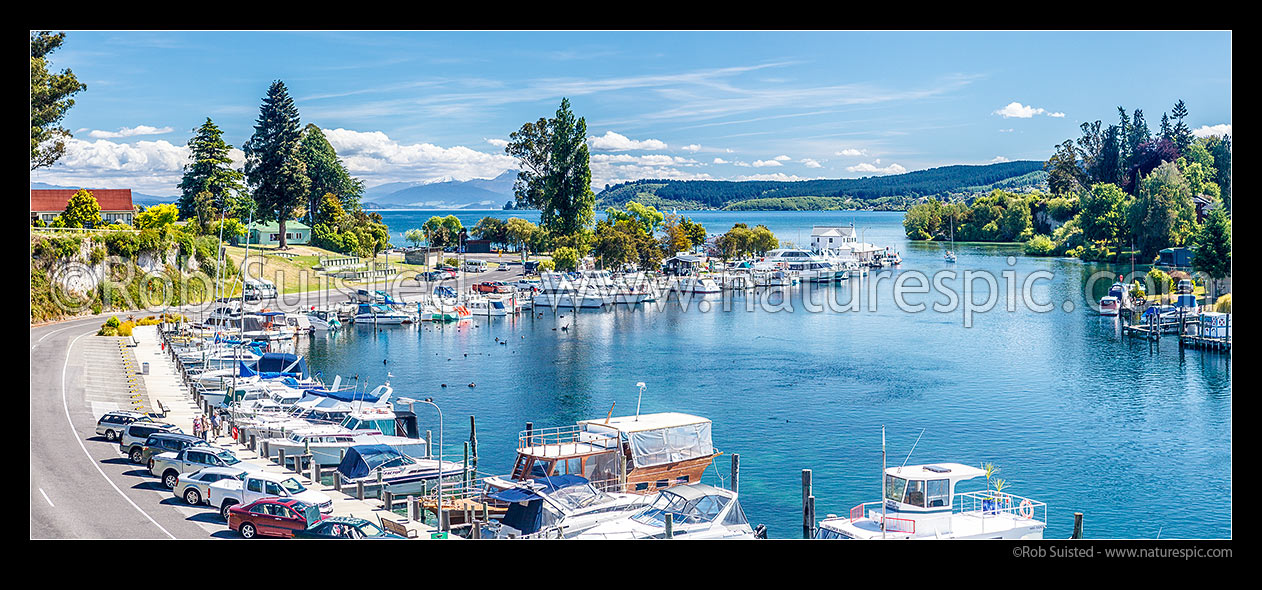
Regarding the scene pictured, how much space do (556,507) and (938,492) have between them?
8392 mm

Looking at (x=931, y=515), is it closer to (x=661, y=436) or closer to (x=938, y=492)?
(x=938, y=492)

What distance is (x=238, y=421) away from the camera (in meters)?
33.3

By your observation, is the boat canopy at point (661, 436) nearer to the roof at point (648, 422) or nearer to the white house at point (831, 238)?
the roof at point (648, 422)

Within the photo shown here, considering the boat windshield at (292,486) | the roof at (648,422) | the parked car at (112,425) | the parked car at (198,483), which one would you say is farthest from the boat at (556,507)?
the parked car at (112,425)

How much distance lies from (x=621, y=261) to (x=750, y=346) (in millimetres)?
40995

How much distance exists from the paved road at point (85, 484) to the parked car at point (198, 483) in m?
0.29

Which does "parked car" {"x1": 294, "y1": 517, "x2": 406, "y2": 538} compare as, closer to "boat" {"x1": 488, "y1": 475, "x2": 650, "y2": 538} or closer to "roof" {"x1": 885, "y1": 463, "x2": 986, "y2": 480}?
"boat" {"x1": 488, "y1": 475, "x2": 650, "y2": 538}

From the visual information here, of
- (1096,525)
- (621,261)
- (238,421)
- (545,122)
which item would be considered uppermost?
(545,122)

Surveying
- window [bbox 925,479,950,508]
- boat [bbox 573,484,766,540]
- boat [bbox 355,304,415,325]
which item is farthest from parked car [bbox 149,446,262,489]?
boat [bbox 355,304,415,325]

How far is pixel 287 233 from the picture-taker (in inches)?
3846

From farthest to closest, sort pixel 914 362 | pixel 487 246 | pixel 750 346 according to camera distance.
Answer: pixel 487 246 < pixel 750 346 < pixel 914 362

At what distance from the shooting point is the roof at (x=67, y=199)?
88.4 meters

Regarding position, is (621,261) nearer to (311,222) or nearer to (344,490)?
(311,222)
